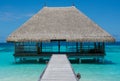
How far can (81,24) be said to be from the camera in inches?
701

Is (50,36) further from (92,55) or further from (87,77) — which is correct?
(87,77)

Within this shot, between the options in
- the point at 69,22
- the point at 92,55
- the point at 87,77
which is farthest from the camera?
the point at 69,22

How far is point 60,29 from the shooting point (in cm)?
1756

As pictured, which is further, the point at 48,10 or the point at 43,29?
the point at 48,10

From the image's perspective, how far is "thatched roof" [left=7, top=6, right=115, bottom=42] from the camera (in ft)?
56.2

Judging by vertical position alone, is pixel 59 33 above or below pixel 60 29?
below

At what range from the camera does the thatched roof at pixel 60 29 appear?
1712 centimetres

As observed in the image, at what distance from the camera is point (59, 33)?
683 inches

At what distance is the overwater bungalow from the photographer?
1706cm

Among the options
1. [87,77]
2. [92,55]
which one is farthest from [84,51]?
[87,77]

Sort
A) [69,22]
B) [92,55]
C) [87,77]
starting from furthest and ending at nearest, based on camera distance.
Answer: [69,22]
[92,55]
[87,77]

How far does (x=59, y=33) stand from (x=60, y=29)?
0.30m

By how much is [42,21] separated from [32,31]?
0.95 m

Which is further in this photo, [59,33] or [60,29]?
[60,29]
